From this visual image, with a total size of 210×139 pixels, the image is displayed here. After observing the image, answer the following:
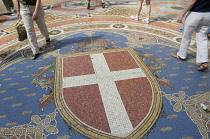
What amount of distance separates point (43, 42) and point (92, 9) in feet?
9.93

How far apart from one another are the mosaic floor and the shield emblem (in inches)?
0.4

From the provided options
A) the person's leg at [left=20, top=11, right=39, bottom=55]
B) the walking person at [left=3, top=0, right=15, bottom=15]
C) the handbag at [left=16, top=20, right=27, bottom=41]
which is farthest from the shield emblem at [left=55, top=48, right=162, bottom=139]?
the walking person at [left=3, top=0, right=15, bottom=15]

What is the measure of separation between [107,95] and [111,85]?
193 mm

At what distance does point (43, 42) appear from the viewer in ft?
11.2

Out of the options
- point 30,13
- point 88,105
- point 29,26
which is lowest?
point 88,105

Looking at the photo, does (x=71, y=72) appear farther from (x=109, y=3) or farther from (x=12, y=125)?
(x=109, y=3)

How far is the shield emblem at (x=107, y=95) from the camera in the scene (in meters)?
1.60

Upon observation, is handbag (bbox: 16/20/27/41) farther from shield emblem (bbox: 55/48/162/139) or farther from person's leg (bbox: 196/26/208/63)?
person's leg (bbox: 196/26/208/63)

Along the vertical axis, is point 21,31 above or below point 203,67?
above

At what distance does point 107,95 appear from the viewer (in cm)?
197

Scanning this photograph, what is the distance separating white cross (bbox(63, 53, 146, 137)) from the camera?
1.61 meters

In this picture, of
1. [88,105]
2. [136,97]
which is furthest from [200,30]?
[88,105]

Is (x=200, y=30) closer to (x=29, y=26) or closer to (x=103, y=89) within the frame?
(x=103, y=89)

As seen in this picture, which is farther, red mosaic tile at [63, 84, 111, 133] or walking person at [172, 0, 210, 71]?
walking person at [172, 0, 210, 71]
